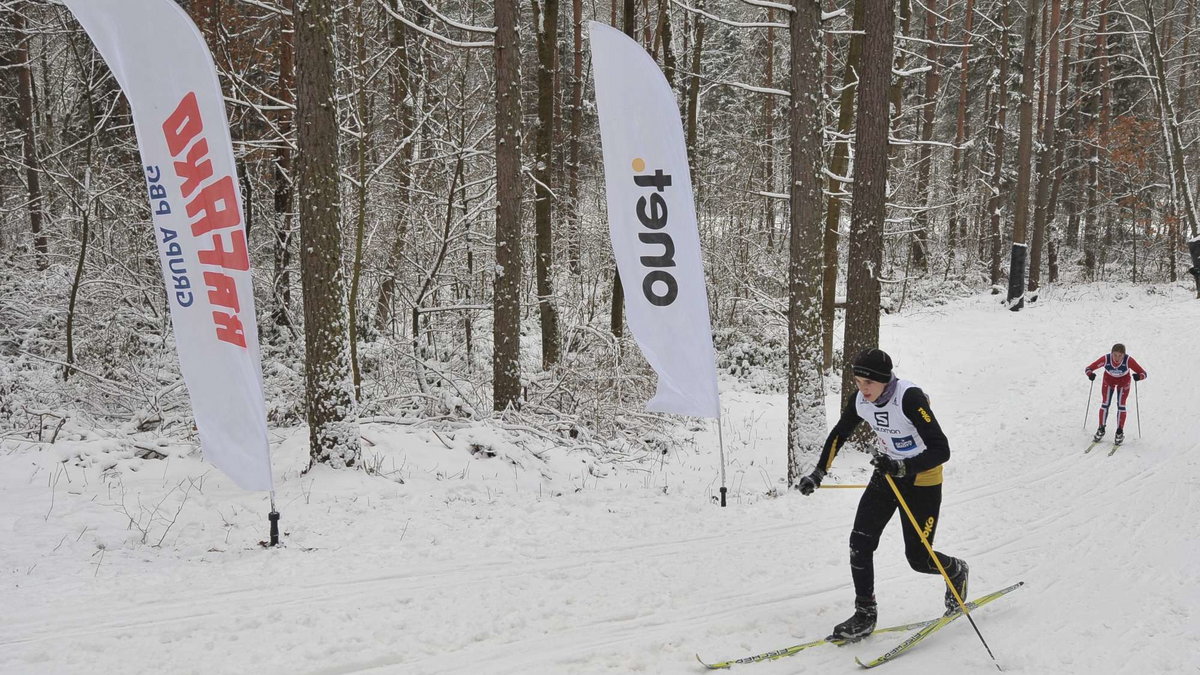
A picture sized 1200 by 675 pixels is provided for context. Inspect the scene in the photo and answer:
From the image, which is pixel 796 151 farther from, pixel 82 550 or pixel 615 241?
pixel 82 550

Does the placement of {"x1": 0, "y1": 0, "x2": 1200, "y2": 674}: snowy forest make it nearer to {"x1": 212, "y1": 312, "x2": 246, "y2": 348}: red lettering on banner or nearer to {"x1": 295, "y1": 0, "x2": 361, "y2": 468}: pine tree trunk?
{"x1": 295, "y1": 0, "x2": 361, "y2": 468}: pine tree trunk

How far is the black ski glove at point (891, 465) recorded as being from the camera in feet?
15.5

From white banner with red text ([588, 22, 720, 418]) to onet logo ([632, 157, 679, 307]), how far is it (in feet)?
0.04

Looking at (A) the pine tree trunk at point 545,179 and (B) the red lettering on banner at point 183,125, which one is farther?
(A) the pine tree trunk at point 545,179

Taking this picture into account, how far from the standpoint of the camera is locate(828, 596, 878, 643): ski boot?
15.9 feet

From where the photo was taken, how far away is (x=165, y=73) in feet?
18.1

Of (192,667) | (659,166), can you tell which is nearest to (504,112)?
(659,166)

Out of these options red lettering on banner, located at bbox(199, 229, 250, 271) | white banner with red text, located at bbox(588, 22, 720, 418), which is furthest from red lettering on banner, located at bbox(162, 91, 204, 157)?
white banner with red text, located at bbox(588, 22, 720, 418)

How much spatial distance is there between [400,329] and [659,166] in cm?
866

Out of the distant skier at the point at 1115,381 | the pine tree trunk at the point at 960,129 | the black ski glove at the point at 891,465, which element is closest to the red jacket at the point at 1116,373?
the distant skier at the point at 1115,381

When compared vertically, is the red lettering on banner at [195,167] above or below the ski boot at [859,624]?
above

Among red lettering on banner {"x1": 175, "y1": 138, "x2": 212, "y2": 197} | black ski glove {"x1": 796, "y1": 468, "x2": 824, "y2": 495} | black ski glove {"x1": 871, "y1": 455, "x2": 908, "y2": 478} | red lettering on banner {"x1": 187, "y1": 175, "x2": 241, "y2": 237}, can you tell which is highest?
red lettering on banner {"x1": 175, "y1": 138, "x2": 212, "y2": 197}

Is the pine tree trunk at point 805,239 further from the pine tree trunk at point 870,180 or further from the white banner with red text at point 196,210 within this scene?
the white banner with red text at point 196,210

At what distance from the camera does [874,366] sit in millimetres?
4746
